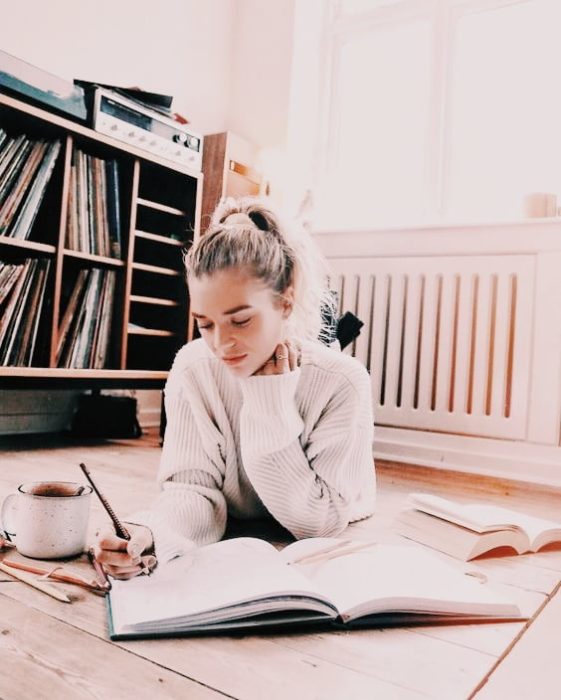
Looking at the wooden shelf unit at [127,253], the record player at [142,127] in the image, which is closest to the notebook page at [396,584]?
the wooden shelf unit at [127,253]

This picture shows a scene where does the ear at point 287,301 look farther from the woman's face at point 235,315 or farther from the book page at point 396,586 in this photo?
the book page at point 396,586

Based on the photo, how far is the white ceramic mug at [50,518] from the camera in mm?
904

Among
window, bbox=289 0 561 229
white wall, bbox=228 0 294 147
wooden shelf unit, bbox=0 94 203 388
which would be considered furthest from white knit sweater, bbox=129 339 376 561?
white wall, bbox=228 0 294 147

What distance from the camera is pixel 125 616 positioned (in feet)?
2.27

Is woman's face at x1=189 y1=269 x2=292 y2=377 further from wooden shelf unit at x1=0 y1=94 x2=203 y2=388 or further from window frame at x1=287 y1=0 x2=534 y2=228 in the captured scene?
window frame at x1=287 y1=0 x2=534 y2=228

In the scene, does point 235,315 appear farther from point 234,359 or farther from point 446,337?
point 446,337

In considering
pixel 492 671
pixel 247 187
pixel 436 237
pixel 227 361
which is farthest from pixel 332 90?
pixel 492 671

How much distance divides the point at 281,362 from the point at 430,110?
2.09 metres

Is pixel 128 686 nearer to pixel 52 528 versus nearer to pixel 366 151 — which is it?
pixel 52 528

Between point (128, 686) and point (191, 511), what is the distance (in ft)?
1.39

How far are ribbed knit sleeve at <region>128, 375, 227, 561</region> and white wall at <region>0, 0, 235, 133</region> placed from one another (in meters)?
1.64

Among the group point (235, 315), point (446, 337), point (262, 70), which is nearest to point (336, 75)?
point (262, 70)

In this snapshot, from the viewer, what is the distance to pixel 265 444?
1003 millimetres

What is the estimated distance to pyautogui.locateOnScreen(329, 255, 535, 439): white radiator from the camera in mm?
2172
